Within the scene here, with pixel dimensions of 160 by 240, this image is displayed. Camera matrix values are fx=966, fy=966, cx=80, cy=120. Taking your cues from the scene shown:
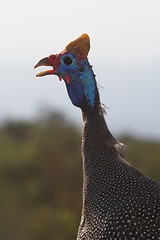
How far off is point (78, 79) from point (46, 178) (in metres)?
19.5

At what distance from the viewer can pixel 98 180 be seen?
6113 millimetres

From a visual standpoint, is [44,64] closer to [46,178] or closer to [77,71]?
[77,71]

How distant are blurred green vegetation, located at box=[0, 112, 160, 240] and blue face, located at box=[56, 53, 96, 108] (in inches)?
435

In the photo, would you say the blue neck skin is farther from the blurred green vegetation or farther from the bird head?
the blurred green vegetation

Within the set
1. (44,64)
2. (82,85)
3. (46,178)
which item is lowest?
(46,178)

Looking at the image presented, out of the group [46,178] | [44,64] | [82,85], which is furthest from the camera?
[46,178]

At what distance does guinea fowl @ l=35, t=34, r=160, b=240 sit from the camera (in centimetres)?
588

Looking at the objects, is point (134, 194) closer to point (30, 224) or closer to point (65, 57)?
point (65, 57)

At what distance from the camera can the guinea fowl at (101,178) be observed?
5.88 metres

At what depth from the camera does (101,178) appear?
6113 mm

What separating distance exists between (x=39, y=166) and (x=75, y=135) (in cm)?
341

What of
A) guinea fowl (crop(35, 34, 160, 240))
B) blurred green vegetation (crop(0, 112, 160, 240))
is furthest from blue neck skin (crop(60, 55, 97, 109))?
blurred green vegetation (crop(0, 112, 160, 240))

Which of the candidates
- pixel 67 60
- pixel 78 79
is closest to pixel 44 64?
pixel 67 60

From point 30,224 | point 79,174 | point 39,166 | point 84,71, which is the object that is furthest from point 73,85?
point 39,166
